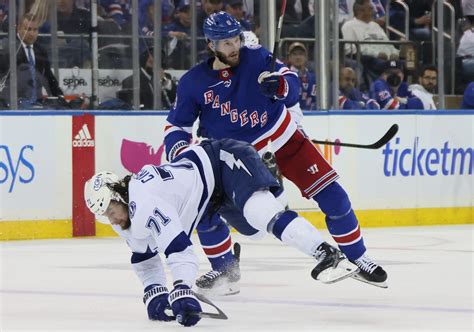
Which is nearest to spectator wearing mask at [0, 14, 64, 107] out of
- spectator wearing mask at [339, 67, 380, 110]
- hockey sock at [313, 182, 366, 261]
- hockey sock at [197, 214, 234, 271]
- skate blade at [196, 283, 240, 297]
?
spectator wearing mask at [339, 67, 380, 110]

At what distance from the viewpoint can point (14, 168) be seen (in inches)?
320

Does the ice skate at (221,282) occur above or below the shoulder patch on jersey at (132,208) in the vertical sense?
below

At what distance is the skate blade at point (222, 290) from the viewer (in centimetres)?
557

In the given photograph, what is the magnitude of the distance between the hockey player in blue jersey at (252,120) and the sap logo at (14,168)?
8.89 feet

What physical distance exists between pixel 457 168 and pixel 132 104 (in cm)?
255

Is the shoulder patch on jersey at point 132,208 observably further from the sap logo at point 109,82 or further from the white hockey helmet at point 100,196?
the sap logo at point 109,82

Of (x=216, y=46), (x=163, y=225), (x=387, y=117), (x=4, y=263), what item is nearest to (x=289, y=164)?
(x=216, y=46)

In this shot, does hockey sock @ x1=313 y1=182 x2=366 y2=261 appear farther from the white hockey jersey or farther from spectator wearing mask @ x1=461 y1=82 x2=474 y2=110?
spectator wearing mask @ x1=461 y1=82 x2=474 y2=110

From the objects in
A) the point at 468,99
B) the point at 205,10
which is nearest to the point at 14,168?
the point at 205,10

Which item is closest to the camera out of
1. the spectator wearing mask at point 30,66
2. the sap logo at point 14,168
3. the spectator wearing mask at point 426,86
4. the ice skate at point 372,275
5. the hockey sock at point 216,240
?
the ice skate at point 372,275

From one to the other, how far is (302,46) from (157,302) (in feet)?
16.3

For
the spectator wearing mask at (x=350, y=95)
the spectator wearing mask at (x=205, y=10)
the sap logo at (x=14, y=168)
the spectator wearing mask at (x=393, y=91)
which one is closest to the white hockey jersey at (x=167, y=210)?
the sap logo at (x=14, y=168)

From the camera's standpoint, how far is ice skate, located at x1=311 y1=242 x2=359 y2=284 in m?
4.69

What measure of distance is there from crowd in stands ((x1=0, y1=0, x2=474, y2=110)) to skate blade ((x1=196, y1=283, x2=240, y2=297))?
3147 millimetres
